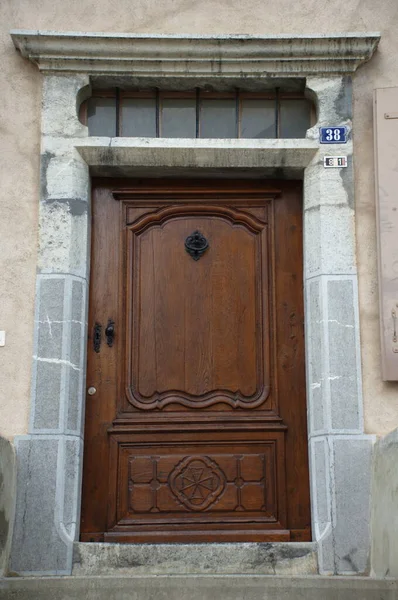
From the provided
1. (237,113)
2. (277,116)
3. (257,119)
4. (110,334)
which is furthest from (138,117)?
(110,334)

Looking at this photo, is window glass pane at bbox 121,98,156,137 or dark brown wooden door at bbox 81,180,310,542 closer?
dark brown wooden door at bbox 81,180,310,542

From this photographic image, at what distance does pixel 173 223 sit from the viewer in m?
5.53

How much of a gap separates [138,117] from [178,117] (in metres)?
0.25

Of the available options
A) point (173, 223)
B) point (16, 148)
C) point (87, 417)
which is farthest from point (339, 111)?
point (87, 417)

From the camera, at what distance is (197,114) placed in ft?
18.2

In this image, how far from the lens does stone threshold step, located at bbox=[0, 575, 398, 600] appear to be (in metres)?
4.18

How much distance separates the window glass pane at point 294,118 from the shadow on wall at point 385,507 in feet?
6.38

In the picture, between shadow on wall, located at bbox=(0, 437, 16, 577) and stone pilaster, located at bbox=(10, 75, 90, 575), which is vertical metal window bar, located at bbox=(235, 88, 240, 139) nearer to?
stone pilaster, located at bbox=(10, 75, 90, 575)

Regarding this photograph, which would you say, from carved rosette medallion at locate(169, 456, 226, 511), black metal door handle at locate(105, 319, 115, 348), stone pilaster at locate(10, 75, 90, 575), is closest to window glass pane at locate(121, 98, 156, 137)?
stone pilaster at locate(10, 75, 90, 575)

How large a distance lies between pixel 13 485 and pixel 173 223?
1.82 meters

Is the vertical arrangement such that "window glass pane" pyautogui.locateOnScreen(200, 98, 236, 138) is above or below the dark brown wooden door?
above

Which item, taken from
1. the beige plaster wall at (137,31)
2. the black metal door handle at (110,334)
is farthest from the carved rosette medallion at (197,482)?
the beige plaster wall at (137,31)

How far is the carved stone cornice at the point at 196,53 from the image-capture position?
535cm

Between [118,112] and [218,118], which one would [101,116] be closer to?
[118,112]
